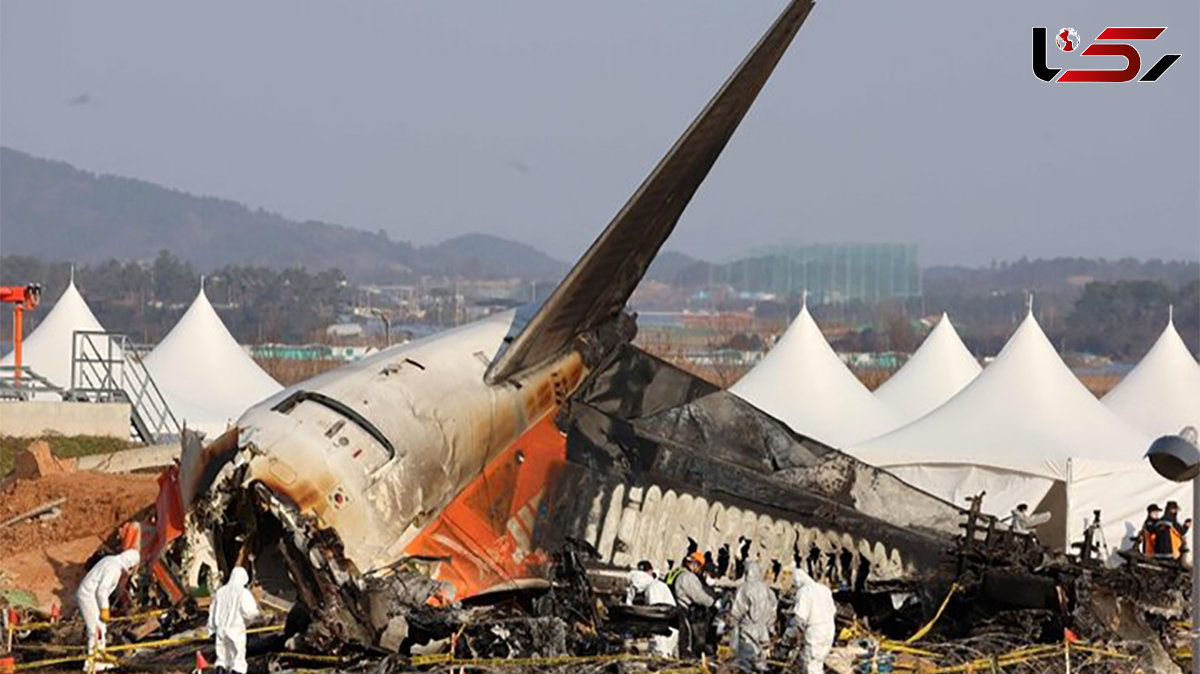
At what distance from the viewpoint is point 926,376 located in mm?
50906

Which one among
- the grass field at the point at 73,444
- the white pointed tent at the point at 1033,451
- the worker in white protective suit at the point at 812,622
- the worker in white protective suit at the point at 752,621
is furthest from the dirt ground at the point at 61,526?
the white pointed tent at the point at 1033,451

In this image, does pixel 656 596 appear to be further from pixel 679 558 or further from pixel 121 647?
pixel 121 647

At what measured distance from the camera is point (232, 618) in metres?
18.0

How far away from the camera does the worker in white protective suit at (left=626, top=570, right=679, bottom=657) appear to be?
20.7m

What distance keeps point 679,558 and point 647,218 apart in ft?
13.8

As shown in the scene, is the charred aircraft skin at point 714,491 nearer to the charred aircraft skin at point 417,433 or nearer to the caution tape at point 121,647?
the charred aircraft skin at point 417,433

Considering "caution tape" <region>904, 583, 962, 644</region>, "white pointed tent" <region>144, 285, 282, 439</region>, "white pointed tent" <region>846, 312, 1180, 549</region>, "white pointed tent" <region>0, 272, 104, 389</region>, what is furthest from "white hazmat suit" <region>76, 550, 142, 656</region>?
"white pointed tent" <region>0, 272, 104, 389</region>

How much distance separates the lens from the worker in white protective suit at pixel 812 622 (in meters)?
18.6

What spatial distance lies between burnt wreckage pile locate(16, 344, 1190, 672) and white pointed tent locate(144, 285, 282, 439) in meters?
26.2

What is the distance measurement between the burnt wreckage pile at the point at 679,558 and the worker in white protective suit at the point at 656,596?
373mm

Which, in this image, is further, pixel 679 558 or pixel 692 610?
pixel 679 558

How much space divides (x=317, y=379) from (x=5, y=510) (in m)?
10.0

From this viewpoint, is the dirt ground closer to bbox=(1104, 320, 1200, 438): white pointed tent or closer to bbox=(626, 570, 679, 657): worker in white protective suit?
bbox=(626, 570, 679, 657): worker in white protective suit

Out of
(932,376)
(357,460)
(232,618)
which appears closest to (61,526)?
(357,460)
